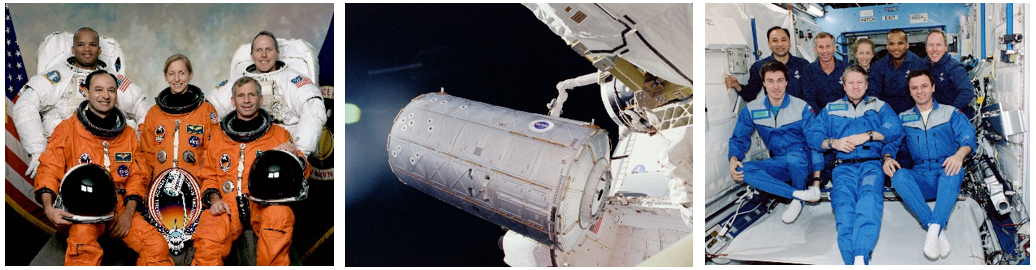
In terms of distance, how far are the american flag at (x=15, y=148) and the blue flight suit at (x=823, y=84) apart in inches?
140

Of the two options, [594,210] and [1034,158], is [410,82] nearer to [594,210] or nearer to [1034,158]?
[594,210]

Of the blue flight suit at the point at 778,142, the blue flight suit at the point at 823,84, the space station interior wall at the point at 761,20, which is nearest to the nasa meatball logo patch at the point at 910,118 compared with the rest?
the blue flight suit at the point at 823,84

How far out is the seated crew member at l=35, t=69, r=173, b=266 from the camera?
11.6ft

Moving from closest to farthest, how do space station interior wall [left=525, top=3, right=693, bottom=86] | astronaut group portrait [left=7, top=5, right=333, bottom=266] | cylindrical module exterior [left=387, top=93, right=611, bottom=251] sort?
1. cylindrical module exterior [left=387, top=93, right=611, bottom=251]
2. astronaut group portrait [left=7, top=5, right=333, bottom=266]
3. space station interior wall [left=525, top=3, right=693, bottom=86]

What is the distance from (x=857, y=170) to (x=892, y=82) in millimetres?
429

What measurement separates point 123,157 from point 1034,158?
13.4ft

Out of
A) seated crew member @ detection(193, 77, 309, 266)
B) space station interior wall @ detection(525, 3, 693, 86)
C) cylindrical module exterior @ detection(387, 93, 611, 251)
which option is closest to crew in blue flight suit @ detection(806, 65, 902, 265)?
space station interior wall @ detection(525, 3, 693, 86)

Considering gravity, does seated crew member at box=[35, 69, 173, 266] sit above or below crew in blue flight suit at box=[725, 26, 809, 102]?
below

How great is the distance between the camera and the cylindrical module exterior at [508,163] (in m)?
3.43

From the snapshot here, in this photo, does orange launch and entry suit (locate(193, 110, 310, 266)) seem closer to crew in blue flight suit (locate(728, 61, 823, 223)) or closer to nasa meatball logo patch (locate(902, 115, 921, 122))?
crew in blue flight suit (locate(728, 61, 823, 223))

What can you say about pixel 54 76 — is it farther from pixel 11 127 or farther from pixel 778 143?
pixel 778 143

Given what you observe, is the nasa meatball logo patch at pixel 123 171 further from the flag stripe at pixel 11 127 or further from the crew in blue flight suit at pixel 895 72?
the crew in blue flight suit at pixel 895 72

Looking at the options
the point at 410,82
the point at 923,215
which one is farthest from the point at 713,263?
the point at 410,82

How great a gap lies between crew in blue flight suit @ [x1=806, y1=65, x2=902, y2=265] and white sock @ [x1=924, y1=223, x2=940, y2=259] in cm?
22
